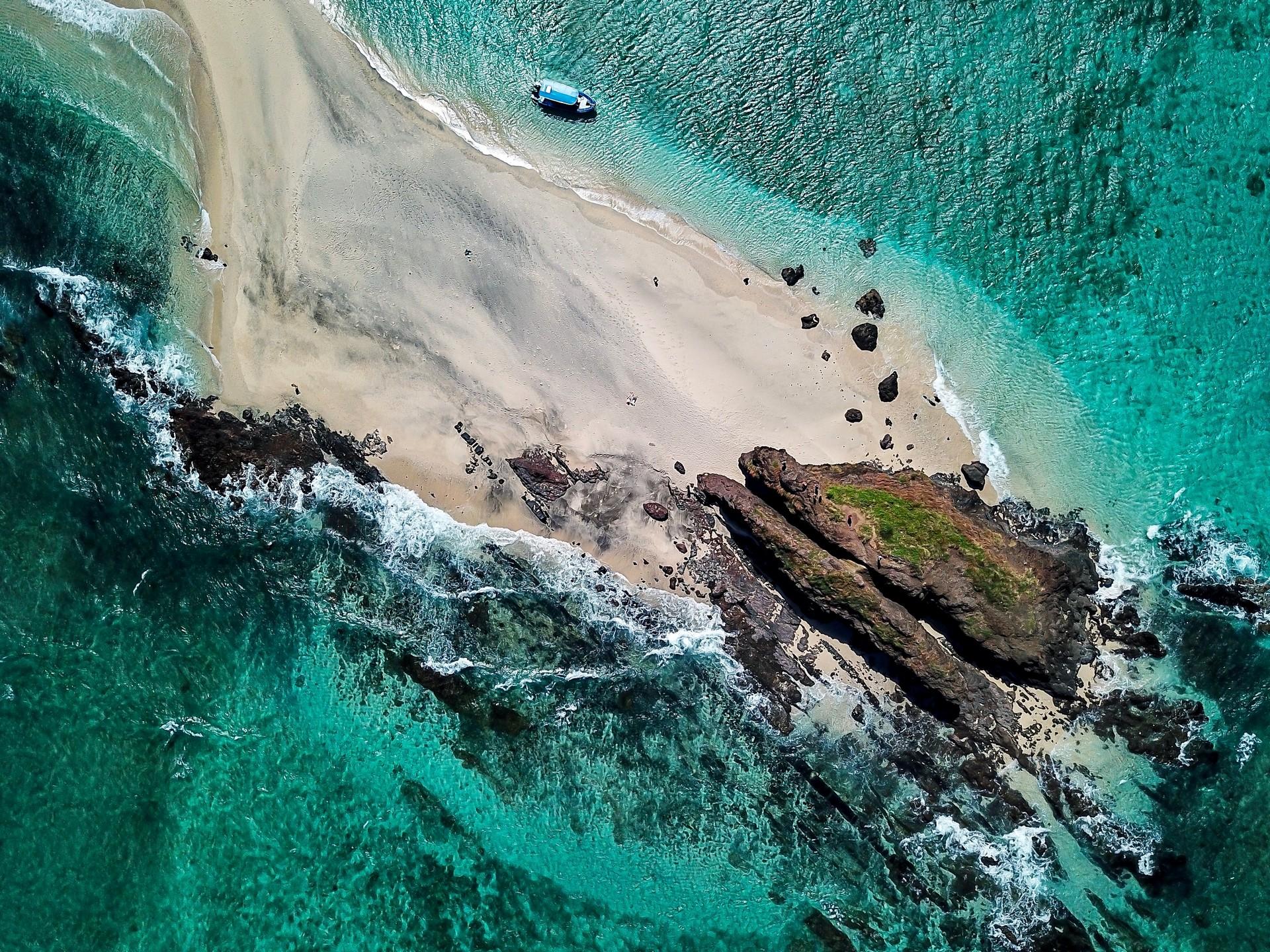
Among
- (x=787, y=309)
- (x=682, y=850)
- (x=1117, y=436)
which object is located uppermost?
(x=1117, y=436)

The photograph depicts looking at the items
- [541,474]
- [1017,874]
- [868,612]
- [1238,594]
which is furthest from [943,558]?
[541,474]

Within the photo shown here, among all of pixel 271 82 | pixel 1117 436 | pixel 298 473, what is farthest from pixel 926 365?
pixel 271 82

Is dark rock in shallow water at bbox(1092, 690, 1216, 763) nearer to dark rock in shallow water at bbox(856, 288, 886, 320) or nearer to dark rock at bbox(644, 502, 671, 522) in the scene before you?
dark rock in shallow water at bbox(856, 288, 886, 320)

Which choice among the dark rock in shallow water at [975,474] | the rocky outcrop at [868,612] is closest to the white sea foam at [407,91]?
the rocky outcrop at [868,612]

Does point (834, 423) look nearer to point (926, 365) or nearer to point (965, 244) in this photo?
point (926, 365)

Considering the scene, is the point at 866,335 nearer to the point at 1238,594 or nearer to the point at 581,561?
the point at 581,561
